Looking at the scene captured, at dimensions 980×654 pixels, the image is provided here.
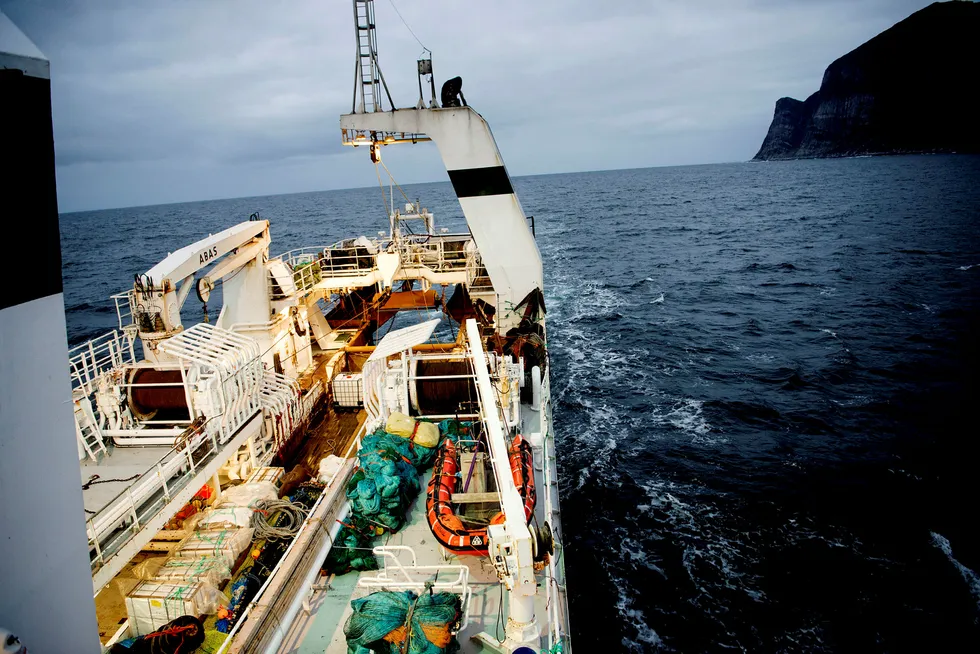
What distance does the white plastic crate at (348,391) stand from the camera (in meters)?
13.5

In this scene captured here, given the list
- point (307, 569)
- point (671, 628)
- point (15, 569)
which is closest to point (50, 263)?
point (15, 569)

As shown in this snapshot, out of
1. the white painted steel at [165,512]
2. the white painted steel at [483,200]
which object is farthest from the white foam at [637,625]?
the white painted steel at [165,512]

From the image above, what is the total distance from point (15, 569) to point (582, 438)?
16125 mm

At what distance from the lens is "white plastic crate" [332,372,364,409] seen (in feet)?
44.2

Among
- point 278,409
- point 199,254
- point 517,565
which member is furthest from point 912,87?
point 517,565

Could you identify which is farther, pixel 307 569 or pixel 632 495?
pixel 632 495

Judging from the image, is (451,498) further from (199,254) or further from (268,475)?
(199,254)

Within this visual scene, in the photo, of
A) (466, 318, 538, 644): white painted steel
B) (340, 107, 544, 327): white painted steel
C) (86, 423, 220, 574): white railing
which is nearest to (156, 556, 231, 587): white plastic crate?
(86, 423, 220, 574): white railing

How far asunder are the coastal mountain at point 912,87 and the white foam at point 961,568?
188 metres

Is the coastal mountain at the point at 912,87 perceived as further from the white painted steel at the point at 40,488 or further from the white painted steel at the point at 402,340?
the white painted steel at the point at 40,488

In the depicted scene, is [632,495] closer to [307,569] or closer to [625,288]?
[307,569]

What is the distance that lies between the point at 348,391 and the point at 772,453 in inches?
467

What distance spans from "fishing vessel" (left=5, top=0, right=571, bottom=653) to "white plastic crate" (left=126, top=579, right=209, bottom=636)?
22 mm

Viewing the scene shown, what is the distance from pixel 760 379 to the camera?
19719 millimetres
